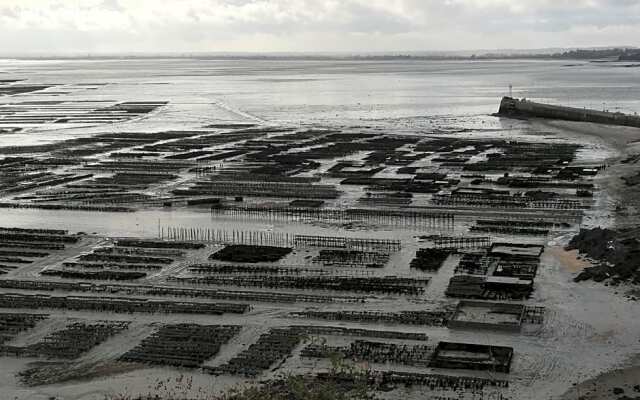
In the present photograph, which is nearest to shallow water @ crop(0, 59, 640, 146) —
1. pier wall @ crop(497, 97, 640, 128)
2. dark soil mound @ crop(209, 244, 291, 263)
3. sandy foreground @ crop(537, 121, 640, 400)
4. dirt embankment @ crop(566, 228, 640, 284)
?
pier wall @ crop(497, 97, 640, 128)

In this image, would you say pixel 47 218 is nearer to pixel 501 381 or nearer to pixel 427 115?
pixel 501 381

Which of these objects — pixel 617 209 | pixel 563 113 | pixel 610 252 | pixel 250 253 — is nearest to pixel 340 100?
pixel 563 113

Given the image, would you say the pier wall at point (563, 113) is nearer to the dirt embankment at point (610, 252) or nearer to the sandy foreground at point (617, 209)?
the sandy foreground at point (617, 209)

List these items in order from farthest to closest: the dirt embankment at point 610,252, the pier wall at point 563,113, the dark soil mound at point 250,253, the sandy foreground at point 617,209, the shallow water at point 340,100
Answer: the shallow water at point 340,100 → the pier wall at point 563,113 → the dark soil mound at point 250,253 → the dirt embankment at point 610,252 → the sandy foreground at point 617,209

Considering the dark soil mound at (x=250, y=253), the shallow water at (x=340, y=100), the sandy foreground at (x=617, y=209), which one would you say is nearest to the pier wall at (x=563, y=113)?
the sandy foreground at (x=617, y=209)

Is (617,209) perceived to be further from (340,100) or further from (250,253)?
(340,100)

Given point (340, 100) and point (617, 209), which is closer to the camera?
point (617, 209)

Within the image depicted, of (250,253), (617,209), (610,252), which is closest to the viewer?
(610,252)

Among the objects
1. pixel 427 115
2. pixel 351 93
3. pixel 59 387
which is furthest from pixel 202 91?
pixel 59 387

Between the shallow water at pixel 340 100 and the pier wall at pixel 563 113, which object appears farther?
the shallow water at pixel 340 100

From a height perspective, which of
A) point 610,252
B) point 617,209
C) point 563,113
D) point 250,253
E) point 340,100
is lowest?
point 250,253

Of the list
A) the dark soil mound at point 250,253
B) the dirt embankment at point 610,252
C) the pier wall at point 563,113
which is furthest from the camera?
the pier wall at point 563,113
